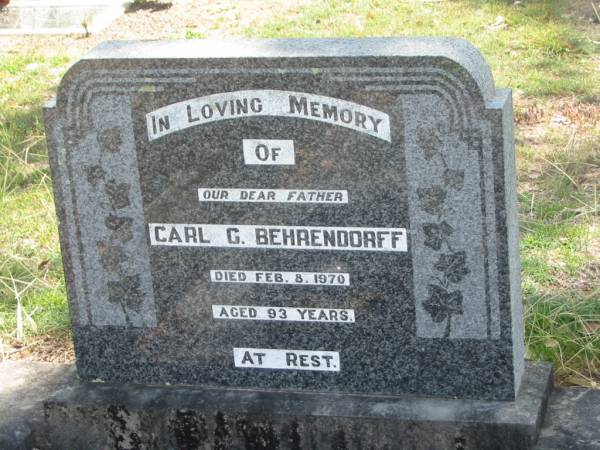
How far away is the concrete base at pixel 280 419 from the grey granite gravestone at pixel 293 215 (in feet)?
0.16

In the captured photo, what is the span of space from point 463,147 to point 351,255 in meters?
0.50

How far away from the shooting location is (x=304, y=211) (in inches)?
135

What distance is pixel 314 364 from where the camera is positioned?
3.58 m

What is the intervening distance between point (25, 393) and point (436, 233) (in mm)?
1575

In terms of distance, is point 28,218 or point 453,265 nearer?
point 453,265

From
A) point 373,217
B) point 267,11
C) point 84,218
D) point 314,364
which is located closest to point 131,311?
point 84,218

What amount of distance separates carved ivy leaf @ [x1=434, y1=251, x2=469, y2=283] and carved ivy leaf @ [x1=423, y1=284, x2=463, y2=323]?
5cm

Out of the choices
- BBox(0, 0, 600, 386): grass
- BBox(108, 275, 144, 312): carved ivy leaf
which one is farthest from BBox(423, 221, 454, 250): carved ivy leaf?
BBox(108, 275, 144, 312): carved ivy leaf

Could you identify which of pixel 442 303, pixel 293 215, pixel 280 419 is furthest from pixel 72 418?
pixel 442 303

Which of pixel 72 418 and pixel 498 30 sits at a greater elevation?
pixel 498 30

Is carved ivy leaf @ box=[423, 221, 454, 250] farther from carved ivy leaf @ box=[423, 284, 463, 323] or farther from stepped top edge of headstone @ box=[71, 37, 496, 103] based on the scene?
stepped top edge of headstone @ box=[71, 37, 496, 103]

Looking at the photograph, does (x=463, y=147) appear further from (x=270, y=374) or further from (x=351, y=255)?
(x=270, y=374)

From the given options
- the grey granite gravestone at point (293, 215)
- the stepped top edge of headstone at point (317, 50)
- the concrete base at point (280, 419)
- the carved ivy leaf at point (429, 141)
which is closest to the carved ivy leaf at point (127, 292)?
the grey granite gravestone at point (293, 215)

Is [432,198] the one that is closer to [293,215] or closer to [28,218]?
[293,215]
